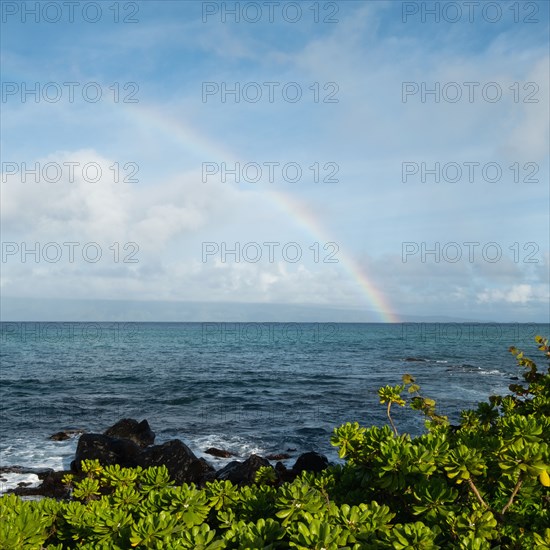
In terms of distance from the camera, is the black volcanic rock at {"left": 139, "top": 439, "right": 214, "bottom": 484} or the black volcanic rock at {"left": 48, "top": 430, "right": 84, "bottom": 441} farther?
the black volcanic rock at {"left": 48, "top": 430, "right": 84, "bottom": 441}

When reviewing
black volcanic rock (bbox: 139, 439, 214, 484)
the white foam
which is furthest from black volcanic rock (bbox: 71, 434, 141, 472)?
the white foam

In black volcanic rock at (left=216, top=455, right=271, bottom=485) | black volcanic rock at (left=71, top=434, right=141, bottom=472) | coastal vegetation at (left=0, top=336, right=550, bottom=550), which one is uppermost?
coastal vegetation at (left=0, top=336, right=550, bottom=550)

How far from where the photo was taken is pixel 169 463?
53.2ft

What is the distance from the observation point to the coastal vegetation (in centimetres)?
339

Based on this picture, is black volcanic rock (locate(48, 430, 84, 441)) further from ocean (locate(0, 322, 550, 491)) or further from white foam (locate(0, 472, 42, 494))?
white foam (locate(0, 472, 42, 494))

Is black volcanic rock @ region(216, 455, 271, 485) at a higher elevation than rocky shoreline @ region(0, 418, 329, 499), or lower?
higher

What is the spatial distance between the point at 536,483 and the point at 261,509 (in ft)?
7.85

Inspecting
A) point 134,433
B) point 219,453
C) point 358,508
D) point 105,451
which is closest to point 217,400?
point 134,433

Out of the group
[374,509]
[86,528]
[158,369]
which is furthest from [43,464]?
[158,369]

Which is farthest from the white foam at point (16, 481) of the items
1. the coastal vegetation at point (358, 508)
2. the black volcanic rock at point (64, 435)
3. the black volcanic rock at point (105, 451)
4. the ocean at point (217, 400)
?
the coastal vegetation at point (358, 508)

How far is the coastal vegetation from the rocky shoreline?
9.32m

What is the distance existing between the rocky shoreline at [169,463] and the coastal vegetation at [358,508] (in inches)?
367

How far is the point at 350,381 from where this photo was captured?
4044 cm

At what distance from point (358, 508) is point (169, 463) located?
13.9m
